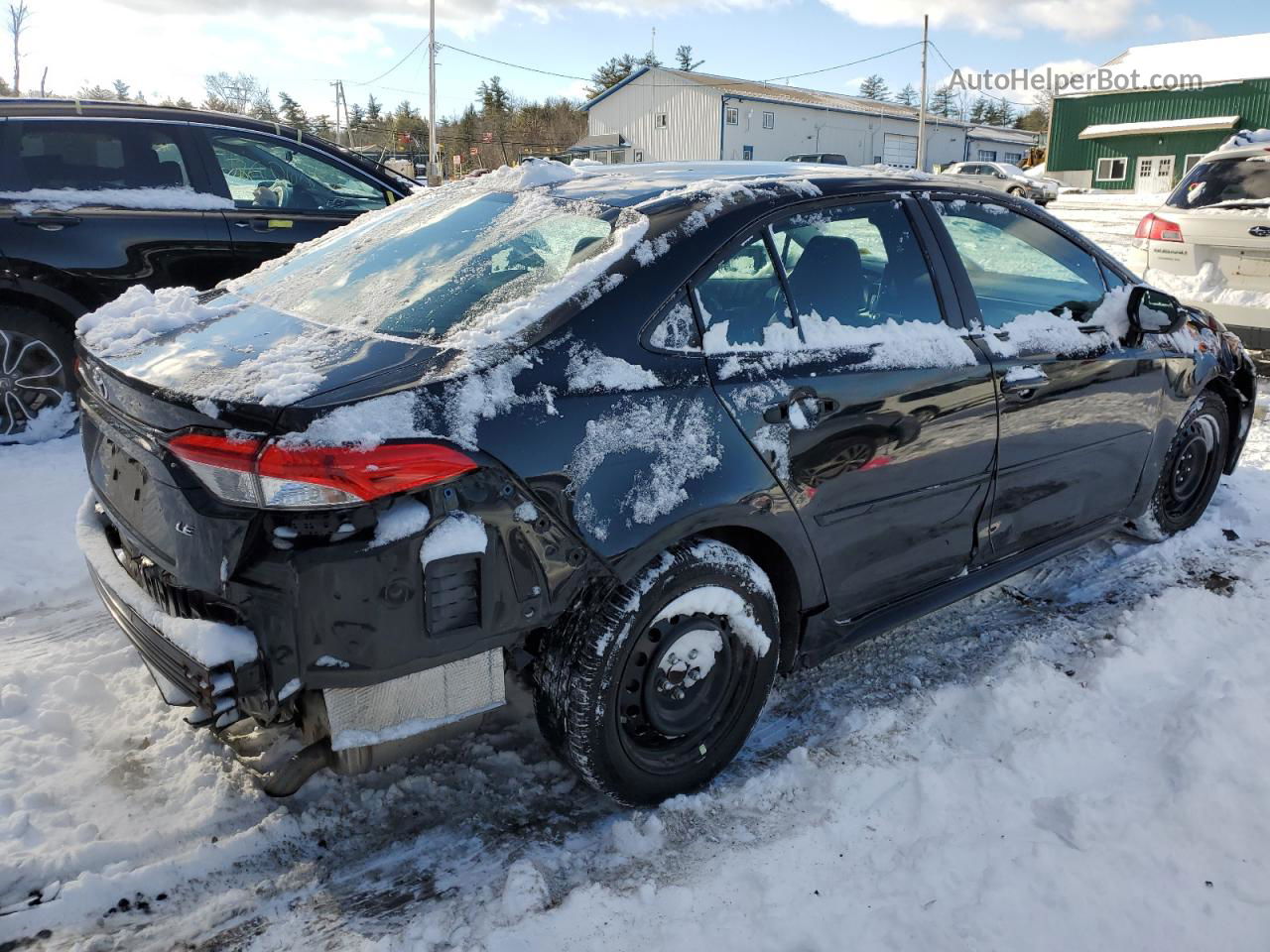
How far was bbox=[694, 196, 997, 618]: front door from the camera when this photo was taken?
2.61 metres

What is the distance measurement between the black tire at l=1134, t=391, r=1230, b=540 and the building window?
39.5 meters

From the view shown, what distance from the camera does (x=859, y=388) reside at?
2777 mm

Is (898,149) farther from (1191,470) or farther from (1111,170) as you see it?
(1191,470)

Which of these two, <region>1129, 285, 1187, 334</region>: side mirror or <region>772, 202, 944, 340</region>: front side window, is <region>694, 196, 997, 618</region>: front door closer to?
<region>772, 202, 944, 340</region>: front side window

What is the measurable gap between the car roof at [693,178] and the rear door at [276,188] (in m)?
3.16

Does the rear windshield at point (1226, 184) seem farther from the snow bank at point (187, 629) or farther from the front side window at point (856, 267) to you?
A: the snow bank at point (187, 629)

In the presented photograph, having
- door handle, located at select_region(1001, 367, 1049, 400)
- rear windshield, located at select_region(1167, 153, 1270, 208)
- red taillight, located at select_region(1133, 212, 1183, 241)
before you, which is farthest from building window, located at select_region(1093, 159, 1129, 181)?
door handle, located at select_region(1001, 367, 1049, 400)

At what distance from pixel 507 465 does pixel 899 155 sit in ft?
200

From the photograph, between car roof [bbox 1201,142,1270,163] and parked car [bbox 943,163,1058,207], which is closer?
car roof [bbox 1201,142,1270,163]

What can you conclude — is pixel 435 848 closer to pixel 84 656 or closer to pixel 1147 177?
pixel 84 656

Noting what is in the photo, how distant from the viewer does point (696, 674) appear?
264 cm

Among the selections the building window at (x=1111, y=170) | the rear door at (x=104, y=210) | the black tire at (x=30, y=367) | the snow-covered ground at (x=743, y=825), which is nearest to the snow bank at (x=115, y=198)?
the rear door at (x=104, y=210)

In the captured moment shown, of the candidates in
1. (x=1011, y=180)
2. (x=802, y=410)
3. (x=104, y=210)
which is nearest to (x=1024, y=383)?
(x=802, y=410)

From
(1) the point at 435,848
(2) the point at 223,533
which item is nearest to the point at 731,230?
(2) the point at 223,533
